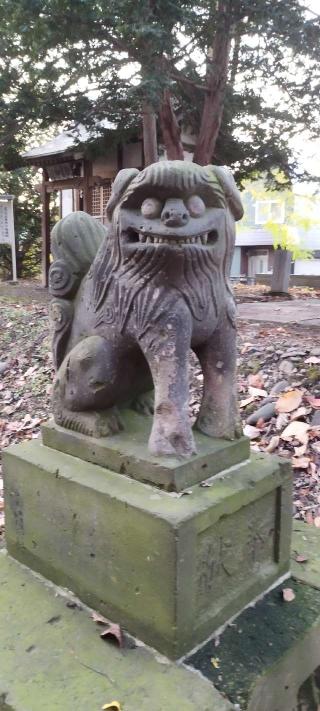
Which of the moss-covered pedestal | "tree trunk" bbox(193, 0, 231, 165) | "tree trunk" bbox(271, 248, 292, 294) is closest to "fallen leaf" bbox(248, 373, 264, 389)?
the moss-covered pedestal

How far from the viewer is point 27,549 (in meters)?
1.86

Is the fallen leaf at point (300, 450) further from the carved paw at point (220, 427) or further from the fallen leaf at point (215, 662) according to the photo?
the fallen leaf at point (215, 662)

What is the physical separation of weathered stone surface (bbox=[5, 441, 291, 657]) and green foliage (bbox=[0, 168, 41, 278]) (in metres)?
12.5

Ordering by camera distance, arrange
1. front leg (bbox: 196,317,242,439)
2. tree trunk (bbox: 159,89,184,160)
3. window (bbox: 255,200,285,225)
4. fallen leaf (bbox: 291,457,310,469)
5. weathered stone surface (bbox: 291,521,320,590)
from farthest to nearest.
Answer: window (bbox: 255,200,285,225), tree trunk (bbox: 159,89,184,160), fallen leaf (bbox: 291,457,310,469), weathered stone surface (bbox: 291,521,320,590), front leg (bbox: 196,317,242,439)

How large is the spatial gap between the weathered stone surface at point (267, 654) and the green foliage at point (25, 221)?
A: 12.9 meters

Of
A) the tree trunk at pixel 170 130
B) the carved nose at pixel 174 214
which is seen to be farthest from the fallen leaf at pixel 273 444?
the tree trunk at pixel 170 130

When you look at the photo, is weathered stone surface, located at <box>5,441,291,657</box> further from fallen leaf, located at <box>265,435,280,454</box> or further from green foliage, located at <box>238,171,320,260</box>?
green foliage, located at <box>238,171,320,260</box>

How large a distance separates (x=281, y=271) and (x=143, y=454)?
6.96 metres

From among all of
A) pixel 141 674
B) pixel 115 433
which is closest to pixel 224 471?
pixel 115 433

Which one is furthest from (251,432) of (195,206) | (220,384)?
(195,206)

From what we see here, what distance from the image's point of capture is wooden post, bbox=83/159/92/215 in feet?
31.2

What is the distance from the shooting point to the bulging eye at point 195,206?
4.82 feet

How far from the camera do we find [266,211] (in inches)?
801

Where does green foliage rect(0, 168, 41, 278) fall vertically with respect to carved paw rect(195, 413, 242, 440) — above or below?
above
